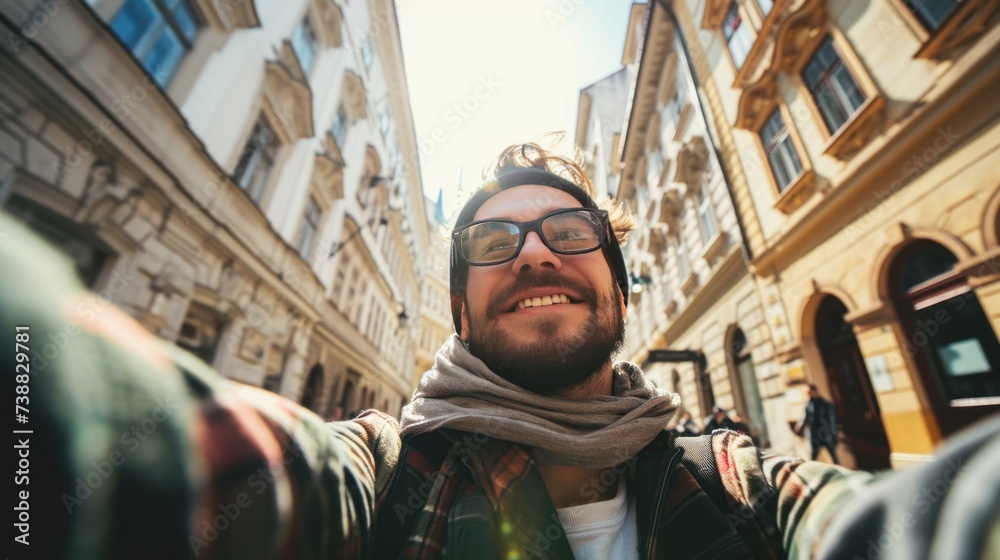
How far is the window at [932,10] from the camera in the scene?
4.18m

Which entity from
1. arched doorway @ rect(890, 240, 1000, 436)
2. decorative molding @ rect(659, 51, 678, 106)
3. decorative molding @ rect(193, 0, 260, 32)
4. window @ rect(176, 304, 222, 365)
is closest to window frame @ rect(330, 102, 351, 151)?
Result: decorative molding @ rect(193, 0, 260, 32)

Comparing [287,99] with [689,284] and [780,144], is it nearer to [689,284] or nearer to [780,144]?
[780,144]

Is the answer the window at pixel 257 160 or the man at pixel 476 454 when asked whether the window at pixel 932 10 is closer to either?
the man at pixel 476 454

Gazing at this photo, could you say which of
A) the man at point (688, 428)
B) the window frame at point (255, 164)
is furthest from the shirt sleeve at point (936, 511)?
the window frame at point (255, 164)

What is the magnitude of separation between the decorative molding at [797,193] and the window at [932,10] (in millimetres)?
1941

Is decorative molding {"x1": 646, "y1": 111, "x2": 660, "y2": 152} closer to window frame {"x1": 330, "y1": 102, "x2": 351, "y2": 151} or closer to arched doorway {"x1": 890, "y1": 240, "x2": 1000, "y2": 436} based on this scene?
arched doorway {"x1": 890, "y1": 240, "x2": 1000, "y2": 436}

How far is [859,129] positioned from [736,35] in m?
4.32

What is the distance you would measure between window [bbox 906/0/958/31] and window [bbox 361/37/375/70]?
12.3m

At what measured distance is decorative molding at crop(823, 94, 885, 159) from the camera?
485 cm

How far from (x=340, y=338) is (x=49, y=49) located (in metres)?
8.62

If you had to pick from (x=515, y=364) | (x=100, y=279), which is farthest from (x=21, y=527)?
(x=100, y=279)

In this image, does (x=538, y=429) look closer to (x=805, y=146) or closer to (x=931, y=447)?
(x=931, y=447)

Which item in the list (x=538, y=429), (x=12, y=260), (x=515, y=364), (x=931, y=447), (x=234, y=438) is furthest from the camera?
(x=931, y=447)

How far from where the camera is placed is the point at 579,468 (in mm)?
1281
